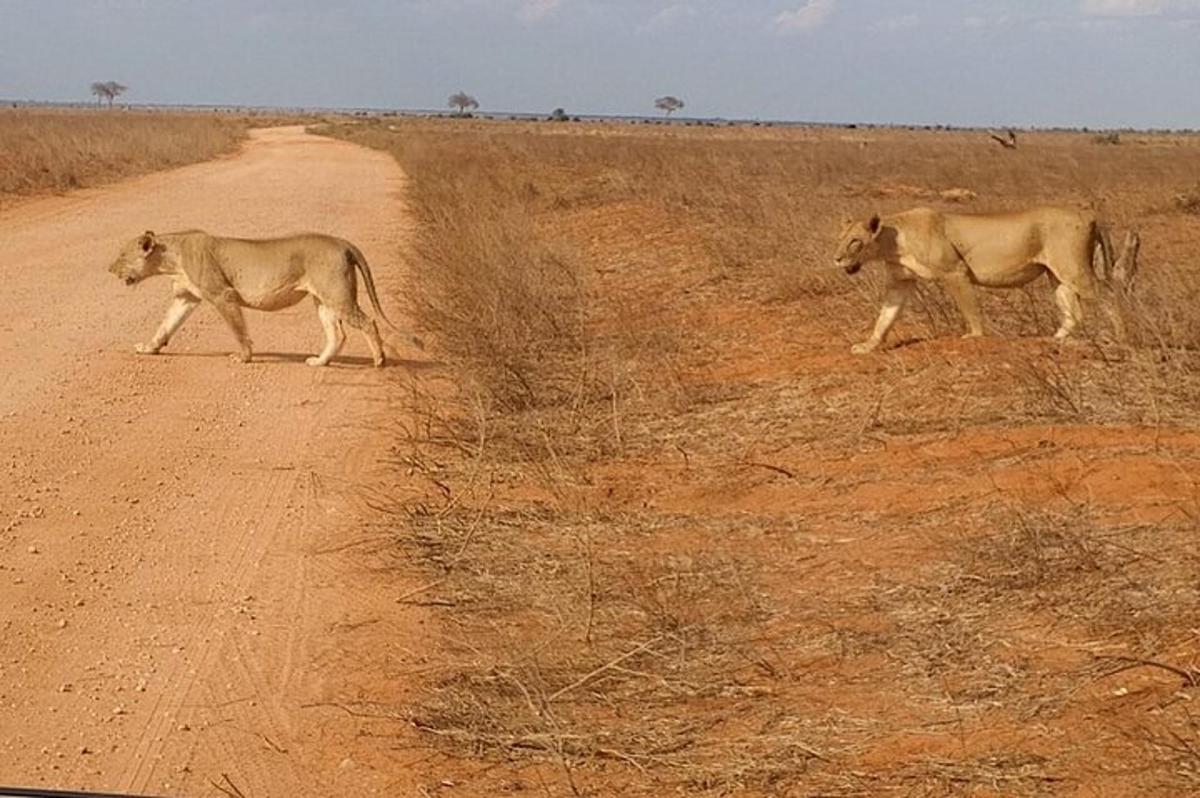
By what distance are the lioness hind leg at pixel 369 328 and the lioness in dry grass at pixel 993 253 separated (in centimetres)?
353

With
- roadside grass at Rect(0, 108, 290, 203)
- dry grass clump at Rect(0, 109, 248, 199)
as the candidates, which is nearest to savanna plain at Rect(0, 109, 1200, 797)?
roadside grass at Rect(0, 108, 290, 203)

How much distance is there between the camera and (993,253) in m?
11.2

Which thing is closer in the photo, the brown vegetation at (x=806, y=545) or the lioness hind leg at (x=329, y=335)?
the brown vegetation at (x=806, y=545)

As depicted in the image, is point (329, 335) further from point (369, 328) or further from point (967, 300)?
point (967, 300)

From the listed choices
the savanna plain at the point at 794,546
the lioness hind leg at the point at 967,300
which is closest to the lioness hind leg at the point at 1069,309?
the savanna plain at the point at 794,546

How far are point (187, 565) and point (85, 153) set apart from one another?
109 ft

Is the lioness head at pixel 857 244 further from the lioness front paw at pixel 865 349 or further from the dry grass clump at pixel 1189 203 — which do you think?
the dry grass clump at pixel 1189 203

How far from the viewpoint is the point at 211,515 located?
25.7 ft

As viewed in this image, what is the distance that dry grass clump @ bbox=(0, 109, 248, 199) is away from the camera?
29.8 metres

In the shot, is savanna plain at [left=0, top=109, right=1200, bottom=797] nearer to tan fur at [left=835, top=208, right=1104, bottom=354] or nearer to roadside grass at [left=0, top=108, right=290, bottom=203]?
tan fur at [left=835, top=208, right=1104, bottom=354]

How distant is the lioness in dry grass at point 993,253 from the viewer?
11.2 m

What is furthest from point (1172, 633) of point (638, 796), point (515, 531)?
point (515, 531)

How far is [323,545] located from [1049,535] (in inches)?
130

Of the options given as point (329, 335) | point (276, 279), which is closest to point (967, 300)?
point (329, 335)
